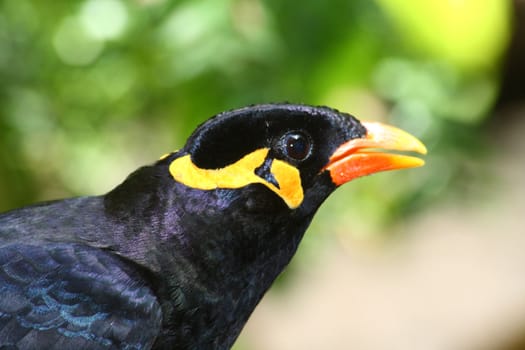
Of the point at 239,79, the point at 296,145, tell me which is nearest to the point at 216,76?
the point at 239,79

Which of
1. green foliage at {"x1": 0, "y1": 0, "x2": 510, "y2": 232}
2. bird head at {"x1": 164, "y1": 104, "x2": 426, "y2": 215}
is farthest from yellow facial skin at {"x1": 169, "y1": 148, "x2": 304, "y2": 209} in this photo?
green foliage at {"x1": 0, "y1": 0, "x2": 510, "y2": 232}

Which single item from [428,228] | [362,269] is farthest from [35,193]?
[428,228]

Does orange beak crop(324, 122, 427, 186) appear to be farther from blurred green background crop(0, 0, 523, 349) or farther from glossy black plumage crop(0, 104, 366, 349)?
blurred green background crop(0, 0, 523, 349)

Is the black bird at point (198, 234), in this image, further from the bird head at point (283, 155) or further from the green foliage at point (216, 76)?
the green foliage at point (216, 76)

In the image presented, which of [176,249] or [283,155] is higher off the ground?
[283,155]

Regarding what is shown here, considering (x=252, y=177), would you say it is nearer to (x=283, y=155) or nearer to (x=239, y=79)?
(x=283, y=155)

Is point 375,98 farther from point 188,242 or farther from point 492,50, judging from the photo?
point 188,242
